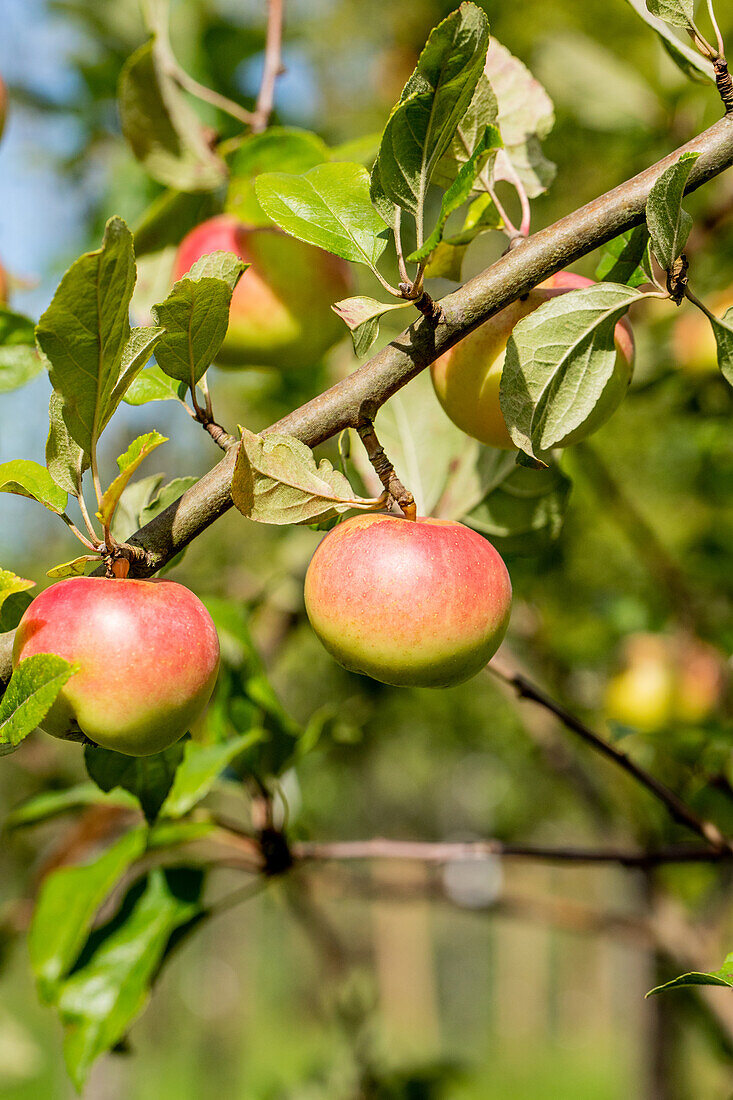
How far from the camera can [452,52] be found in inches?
16.5

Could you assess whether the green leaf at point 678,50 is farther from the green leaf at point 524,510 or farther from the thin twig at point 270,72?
the thin twig at point 270,72

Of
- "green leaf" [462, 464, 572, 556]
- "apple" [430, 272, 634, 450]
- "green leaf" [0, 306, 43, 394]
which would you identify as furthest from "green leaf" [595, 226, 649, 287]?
"green leaf" [0, 306, 43, 394]

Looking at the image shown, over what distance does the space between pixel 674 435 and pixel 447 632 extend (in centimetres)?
155

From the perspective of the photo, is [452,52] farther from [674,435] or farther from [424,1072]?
[424,1072]

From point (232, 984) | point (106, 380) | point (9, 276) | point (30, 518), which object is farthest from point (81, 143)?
point (232, 984)

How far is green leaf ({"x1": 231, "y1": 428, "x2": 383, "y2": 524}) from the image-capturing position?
1.45ft

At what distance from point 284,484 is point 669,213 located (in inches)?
9.1

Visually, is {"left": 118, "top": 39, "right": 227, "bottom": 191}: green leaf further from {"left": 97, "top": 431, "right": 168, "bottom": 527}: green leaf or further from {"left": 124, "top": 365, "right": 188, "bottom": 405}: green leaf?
{"left": 97, "top": 431, "right": 168, "bottom": 527}: green leaf

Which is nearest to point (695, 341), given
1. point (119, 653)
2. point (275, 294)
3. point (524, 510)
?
point (524, 510)

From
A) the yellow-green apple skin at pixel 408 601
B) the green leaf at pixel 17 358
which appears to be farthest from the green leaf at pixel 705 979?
the green leaf at pixel 17 358

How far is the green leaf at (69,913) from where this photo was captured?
0.90 m

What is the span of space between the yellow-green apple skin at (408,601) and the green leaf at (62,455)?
140 millimetres

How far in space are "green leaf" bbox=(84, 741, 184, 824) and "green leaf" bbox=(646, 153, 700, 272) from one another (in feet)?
1.39

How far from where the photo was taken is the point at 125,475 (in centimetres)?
45
